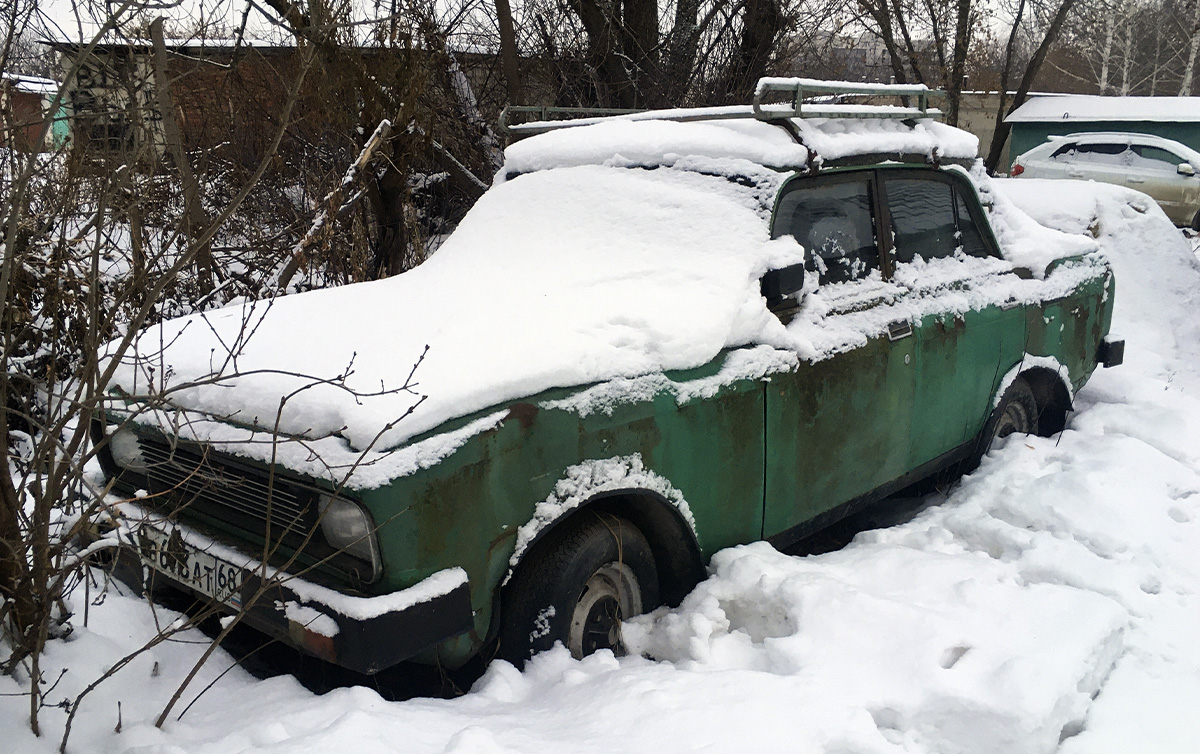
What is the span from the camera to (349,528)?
2199mm

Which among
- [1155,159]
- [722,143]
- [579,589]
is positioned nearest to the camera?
[579,589]

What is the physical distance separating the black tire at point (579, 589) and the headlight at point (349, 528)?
467 mm

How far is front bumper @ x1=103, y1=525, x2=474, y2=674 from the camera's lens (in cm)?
210

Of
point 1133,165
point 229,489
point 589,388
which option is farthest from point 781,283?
point 1133,165

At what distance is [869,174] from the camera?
141 inches

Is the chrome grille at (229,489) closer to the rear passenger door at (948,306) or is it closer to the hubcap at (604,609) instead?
the hubcap at (604,609)

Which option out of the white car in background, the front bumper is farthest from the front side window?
the front bumper

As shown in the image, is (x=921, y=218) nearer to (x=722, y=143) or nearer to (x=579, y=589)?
(x=722, y=143)

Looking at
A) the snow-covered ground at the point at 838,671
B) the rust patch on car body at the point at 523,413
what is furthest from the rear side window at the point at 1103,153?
the rust patch on car body at the point at 523,413

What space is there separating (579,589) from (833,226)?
179cm

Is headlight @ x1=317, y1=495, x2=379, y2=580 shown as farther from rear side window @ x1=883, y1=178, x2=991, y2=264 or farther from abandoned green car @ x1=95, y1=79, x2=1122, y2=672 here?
rear side window @ x1=883, y1=178, x2=991, y2=264

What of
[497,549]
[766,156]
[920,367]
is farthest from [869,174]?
[497,549]

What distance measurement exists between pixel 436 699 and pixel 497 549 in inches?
17.6

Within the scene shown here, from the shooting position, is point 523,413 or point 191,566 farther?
point 191,566
